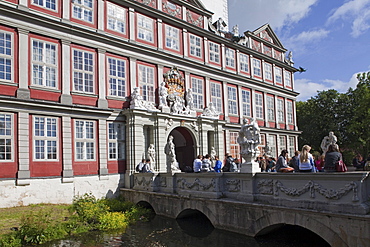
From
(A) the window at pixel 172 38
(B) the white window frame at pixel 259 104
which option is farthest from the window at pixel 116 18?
(B) the white window frame at pixel 259 104

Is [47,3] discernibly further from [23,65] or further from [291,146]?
[291,146]

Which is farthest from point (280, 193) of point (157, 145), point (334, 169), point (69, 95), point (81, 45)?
point (81, 45)

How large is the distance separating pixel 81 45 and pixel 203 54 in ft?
31.5

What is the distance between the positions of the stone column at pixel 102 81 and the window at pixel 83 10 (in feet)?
6.27

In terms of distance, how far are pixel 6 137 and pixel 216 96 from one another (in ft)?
48.4

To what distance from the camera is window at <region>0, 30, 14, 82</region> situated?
1436 cm

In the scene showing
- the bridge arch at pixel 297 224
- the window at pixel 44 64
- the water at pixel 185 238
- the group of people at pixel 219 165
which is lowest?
the water at pixel 185 238

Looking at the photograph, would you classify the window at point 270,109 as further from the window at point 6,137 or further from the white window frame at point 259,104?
the window at point 6,137

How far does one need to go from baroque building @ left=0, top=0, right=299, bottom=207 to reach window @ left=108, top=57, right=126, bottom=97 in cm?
6

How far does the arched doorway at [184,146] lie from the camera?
21.8 meters

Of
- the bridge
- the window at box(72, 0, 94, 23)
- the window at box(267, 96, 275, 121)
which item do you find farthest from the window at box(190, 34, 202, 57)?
the bridge

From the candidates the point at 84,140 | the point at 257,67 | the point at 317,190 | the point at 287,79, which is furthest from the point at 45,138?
the point at 287,79

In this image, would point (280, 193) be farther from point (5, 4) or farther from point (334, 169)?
point (5, 4)

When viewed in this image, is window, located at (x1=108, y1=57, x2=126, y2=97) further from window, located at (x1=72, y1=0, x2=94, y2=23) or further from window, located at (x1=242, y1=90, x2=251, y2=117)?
window, located at (x1=242, y1=90, x2=251, y2=117)
